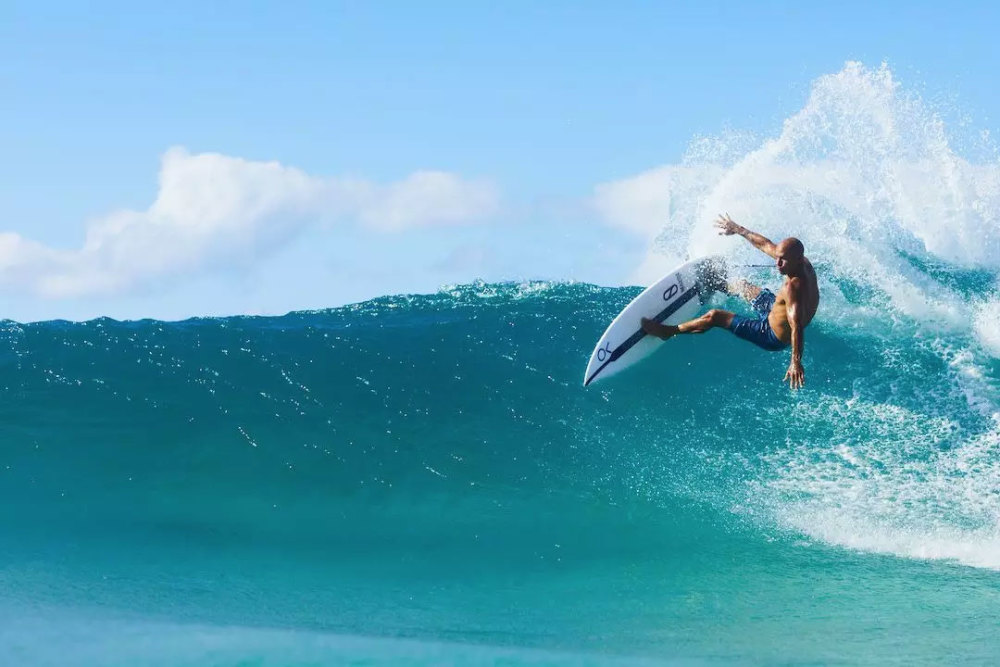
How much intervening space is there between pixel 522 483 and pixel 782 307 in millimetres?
2602

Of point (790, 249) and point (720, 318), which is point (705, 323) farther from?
point (790, 249)

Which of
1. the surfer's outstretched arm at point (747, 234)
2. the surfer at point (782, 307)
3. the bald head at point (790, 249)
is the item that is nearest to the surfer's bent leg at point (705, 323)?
the surfer at point (782, 307)

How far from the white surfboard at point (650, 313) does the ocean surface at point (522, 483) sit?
2.26ft

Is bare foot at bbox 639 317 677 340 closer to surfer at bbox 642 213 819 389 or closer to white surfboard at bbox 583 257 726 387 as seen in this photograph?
white surfboard at bbox 583 257 726 387

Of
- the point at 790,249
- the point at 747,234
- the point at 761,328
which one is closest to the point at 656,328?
the point at 761,328

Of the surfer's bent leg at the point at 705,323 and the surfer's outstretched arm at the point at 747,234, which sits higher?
the surfer's outstretched arm at the point at 747,234

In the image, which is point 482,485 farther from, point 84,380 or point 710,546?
point 84,380

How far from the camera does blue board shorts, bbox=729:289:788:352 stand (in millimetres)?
7355

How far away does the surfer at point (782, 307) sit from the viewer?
6.70 meters

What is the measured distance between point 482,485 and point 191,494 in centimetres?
238

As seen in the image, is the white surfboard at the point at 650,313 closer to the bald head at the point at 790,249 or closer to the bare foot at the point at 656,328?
the bare foot at the point at 656,328

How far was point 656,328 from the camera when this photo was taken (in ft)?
27.9

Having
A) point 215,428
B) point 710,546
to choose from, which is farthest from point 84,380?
point 710,546

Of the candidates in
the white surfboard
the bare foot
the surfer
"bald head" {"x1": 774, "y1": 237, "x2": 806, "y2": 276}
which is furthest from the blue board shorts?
the white surfboard
